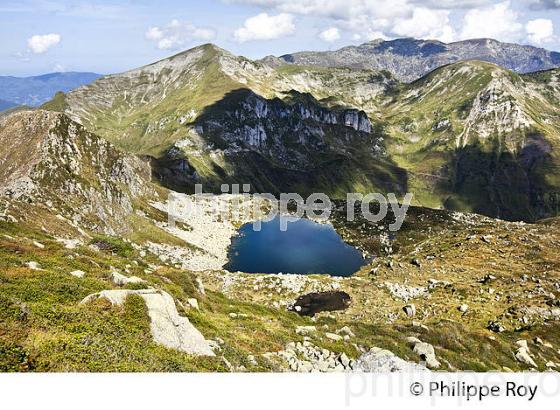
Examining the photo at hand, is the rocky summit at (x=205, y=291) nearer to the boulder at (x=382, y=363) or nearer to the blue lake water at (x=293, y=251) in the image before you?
the boulder at (x=382, y=363)

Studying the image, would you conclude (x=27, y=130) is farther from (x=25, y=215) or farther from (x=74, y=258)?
(x=74, y=258)

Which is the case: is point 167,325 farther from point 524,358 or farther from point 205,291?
point 524,358

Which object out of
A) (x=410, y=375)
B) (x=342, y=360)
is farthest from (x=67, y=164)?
(x=410, y=375)

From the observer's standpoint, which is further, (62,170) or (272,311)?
(62,170)

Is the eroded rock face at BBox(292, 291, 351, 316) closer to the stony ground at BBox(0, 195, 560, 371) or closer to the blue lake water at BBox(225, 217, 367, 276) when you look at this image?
the stony ground at BBox(0, 195, 560, 371)

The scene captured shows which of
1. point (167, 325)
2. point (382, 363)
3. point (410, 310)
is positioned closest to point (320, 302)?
point (410, 310)

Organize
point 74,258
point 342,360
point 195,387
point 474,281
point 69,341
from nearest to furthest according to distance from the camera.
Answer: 1. point 195,387
2. point 69,341
3. point 342,360
4. point 74,258
5. point 474,281
